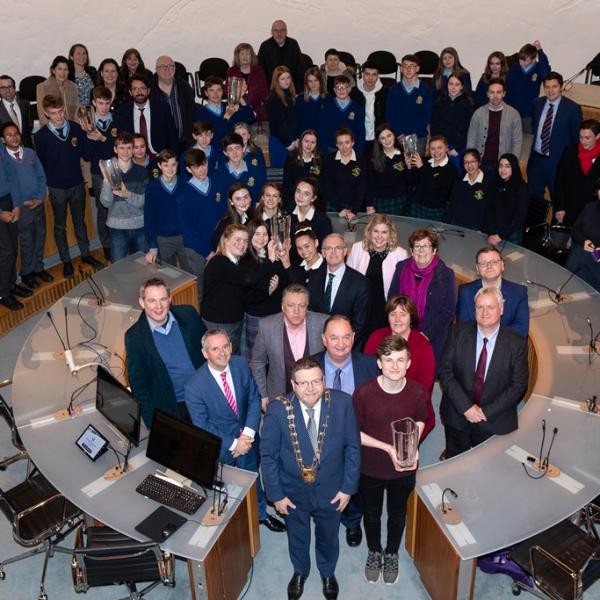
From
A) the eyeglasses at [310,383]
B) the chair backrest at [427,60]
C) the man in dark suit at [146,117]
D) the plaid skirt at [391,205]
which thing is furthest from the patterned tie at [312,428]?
the chair backrest at [427,60]

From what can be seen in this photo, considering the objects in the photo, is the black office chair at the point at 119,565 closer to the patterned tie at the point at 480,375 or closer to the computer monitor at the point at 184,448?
the computer monitor at the point at 184,448

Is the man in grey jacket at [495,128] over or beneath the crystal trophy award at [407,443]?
over

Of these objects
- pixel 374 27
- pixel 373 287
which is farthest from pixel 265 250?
pixel 374 27

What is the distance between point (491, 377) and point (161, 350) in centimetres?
193

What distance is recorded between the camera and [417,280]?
5055 millimetres

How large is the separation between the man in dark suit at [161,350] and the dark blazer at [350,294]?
2.96ft

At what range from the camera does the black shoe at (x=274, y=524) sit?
15.1 feet

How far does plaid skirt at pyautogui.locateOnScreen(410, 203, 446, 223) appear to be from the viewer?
22.7 feet

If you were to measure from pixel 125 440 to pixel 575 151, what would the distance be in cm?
467

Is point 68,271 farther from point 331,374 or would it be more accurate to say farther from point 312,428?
point 312,428

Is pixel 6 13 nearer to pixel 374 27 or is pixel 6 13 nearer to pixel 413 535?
pixel 374 27

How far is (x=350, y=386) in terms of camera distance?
4059 millimetres

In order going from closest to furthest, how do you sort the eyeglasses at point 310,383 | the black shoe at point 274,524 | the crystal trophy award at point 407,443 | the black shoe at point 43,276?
the eyeglasses at point 310,383, the crystal trophy award at point 407,443, the black shoe at point 274,524, the black shoe at point 43,276

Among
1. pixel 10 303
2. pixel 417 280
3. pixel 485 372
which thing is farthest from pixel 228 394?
pixel 10 303
